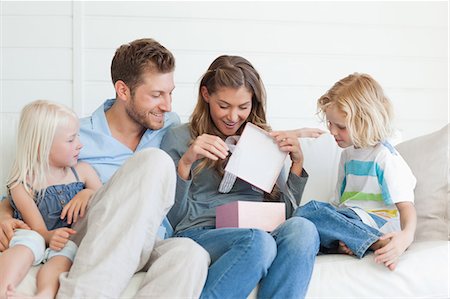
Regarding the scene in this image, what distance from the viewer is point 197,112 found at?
7.19 ft

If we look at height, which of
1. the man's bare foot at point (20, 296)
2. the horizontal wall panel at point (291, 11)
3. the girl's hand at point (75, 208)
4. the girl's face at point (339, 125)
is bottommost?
the man's bare foot at point (20, 296)

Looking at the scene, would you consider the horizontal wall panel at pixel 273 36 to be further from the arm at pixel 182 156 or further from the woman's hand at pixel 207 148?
the woman's hand at pixel 207 148

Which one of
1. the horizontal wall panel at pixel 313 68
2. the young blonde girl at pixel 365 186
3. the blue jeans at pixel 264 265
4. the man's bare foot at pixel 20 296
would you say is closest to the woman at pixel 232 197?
the blue jeans at pixel 264 265

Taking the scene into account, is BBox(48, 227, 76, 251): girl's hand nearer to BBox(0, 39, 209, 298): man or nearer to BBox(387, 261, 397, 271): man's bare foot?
BBox(0, 39, 209, 298): man

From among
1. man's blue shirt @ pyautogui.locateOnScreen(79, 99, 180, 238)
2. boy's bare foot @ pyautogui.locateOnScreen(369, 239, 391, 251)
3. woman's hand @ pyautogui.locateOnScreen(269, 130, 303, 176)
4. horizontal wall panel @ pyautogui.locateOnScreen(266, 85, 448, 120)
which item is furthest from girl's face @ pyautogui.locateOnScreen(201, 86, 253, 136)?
horizontal wall panel @ pyautogui.locateOnScreen(266, 85, 448, 120)

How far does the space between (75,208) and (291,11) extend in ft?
4.47

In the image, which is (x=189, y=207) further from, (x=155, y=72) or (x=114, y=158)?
(x=155, y=72)

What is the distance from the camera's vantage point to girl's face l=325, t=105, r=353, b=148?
2.04 meters

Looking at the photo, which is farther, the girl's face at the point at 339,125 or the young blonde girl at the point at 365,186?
the girl's face at the point at 339,125

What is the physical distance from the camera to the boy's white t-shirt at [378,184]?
1.90m

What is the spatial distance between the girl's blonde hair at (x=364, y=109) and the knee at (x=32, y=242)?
0.89m

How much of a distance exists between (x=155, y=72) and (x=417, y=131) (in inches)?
49.2

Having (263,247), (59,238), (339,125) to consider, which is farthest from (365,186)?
(59,238)

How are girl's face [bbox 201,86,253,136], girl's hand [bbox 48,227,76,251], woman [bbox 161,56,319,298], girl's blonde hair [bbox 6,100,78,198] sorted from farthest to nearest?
girl's face [bbox 201,86,253,136]
girl's blonde hair [bbox 6,100,78,198]
girl's hand [bbox 48,227,76,251]
woman [bbox 161,56,319,298]
